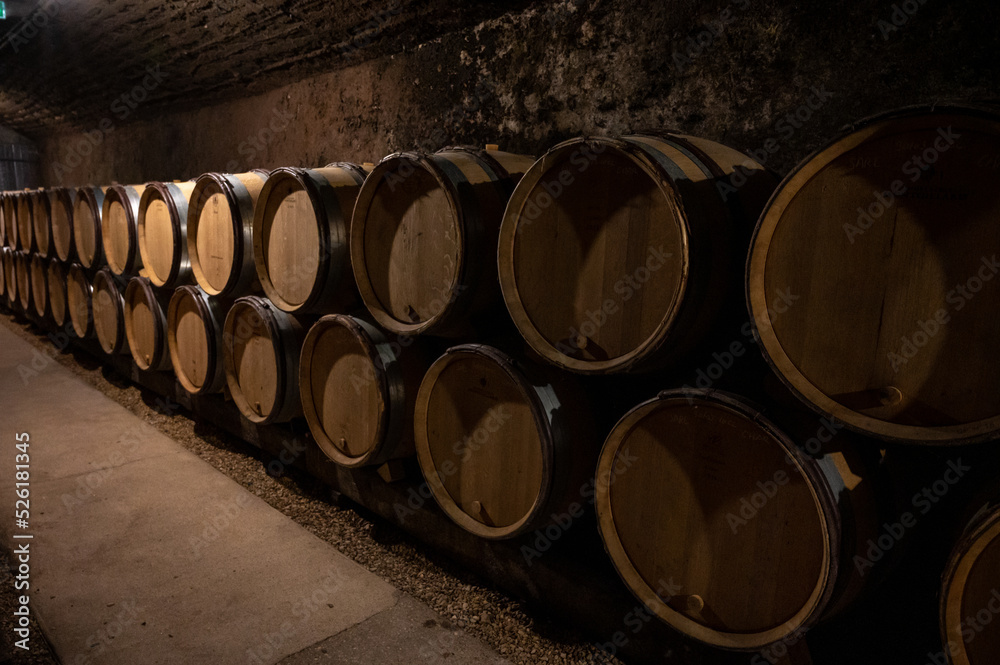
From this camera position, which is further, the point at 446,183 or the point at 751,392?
the point at 446,183

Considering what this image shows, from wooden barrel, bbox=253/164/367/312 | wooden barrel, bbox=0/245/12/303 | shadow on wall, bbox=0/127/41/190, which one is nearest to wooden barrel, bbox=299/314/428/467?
wooden barrel, bbox=253/164/367/312

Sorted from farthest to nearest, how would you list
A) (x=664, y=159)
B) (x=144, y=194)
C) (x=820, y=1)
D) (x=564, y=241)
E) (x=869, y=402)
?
(x=144, y=194), (x=820, y=1), (x=564, y=241), (x=664, y=159), (x=869, y=402)

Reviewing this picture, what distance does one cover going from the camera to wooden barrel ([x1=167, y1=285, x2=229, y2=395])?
4.19 metres

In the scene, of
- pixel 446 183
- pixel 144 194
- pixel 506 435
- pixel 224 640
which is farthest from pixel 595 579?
pixel 144 194

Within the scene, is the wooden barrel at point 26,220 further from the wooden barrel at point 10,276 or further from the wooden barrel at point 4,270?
the wooden barrel at point 4,270

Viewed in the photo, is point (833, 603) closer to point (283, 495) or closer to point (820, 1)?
point (820, 1)

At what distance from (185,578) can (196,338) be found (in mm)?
1962

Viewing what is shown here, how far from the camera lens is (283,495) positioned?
370 cm

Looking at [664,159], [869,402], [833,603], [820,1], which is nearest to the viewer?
[869,402]

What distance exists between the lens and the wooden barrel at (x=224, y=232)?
3.62 metres

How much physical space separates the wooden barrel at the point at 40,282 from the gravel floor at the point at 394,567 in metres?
3.47

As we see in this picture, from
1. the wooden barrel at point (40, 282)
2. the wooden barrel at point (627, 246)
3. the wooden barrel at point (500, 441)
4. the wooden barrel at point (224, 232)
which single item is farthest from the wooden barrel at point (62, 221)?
the wooden barrel at point (627, 246)

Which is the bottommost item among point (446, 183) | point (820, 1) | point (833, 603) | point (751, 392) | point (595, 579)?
point (595, 579)

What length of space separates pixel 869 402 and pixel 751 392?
1.18 ft
